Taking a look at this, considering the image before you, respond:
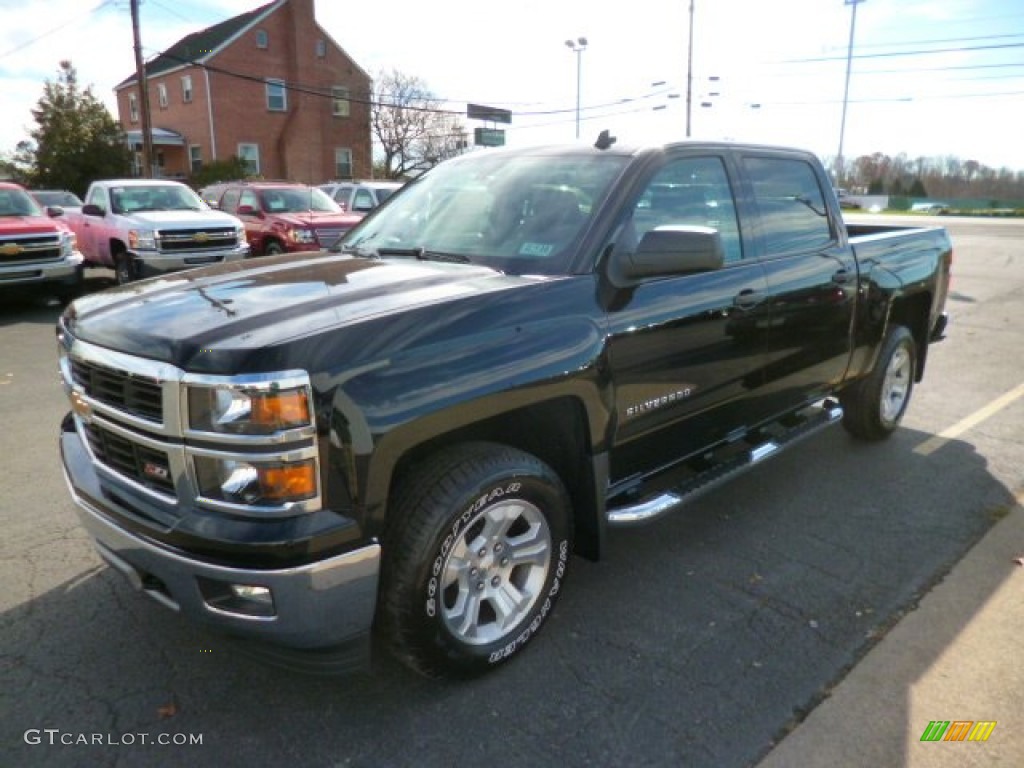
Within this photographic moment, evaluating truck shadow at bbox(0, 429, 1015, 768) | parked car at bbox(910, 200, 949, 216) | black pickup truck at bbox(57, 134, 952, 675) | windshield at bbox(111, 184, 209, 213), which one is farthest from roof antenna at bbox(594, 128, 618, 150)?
parked car at bbox(910, 200, 949, 216)

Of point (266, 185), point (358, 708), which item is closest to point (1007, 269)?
point (266, 185)

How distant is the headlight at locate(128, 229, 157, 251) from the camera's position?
36.9 ft

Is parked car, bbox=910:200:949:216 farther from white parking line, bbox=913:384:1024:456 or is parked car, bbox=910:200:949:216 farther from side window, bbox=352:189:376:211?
white parking line, bbox=913:384:1024:456

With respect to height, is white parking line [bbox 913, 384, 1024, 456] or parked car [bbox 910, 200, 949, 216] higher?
parked car [bbox 910, 200, 949, 216]

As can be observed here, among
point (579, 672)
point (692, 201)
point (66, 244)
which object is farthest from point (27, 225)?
point (579, 672)

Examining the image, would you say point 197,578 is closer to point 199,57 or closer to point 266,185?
point 266,185

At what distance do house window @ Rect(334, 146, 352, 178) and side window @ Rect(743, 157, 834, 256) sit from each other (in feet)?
122

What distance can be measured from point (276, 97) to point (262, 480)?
127ft

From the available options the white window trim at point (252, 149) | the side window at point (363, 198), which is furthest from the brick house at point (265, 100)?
the side window at point (363, 198)

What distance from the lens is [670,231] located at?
2.84 metres

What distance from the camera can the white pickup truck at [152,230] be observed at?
37.1 feet

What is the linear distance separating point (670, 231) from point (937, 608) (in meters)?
2.00

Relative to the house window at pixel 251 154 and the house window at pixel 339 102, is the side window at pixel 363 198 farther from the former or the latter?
the house window at pixel 339 102

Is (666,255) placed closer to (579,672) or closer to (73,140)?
(579,672)
